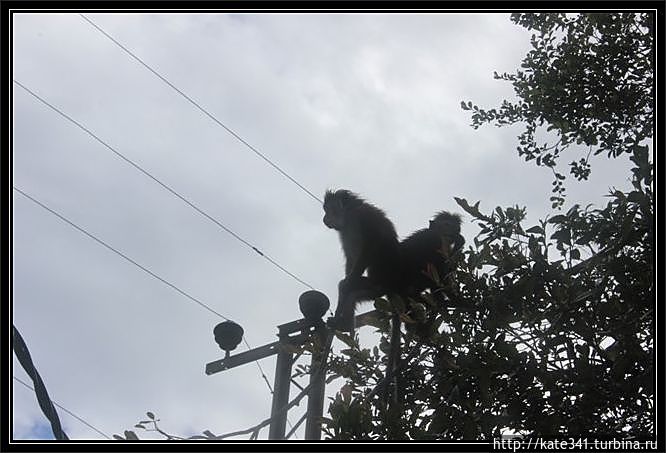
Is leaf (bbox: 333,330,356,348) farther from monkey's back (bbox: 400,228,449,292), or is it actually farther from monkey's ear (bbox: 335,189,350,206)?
Answer: monkey's ear (bbox: 335,189,350,206)

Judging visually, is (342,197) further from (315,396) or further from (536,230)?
(536,230)

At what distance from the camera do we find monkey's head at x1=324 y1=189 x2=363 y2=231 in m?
7.23

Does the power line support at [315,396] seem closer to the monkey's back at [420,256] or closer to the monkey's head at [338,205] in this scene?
the monkey's back at [420,256]

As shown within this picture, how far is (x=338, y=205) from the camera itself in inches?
288

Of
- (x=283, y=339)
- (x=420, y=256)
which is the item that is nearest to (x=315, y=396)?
(x=283, y=339)

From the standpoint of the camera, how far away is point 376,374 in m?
4.09

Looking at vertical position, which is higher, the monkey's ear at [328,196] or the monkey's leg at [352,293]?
the monkey's ear at [328,196]

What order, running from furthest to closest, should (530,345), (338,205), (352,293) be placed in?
(338,205), (352,293), (530,345)

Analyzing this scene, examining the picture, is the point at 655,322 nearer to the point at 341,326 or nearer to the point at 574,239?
the point at 574,239

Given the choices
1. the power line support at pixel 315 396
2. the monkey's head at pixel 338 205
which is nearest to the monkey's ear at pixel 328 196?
the monkey's head at pixel 338 205

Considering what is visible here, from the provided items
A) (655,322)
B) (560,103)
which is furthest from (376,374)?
(560,103)

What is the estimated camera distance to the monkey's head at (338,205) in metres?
7.23

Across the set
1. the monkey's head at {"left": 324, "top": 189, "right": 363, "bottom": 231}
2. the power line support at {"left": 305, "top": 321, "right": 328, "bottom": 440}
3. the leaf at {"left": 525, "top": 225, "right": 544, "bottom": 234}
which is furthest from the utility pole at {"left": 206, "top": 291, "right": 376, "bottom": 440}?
the monkey's head at {"left": 324, "top": 189, "right": 363, "bottom": 231}

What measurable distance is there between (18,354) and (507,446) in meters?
2.31
